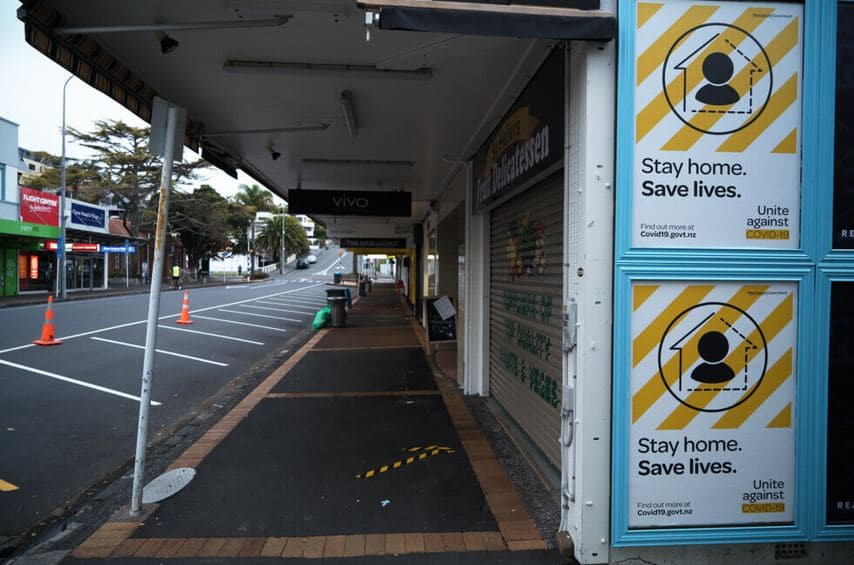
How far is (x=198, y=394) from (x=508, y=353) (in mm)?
4669

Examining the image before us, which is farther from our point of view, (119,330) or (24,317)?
(24,317)

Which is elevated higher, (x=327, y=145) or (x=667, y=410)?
(x=327, y=145)

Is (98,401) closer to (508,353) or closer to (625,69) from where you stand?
(508,353)

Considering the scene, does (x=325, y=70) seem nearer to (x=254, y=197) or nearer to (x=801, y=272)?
(x=801, y=272)

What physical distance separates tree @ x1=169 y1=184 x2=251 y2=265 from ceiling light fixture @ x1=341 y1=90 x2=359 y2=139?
42371 mm

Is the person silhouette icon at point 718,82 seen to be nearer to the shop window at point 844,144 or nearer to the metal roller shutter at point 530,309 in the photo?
the shop window at point 844,144

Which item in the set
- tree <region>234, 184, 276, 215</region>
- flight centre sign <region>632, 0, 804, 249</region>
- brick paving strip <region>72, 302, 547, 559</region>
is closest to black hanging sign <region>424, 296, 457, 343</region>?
brick paving strip <region>72, 302, 547, 559</region>

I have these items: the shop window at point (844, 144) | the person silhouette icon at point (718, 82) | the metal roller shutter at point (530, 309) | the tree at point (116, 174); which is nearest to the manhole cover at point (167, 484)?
the metal roller shutter at point (530, 309)

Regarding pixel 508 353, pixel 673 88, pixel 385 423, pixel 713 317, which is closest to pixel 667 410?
pixel 713 317

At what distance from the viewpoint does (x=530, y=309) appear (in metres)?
5.24

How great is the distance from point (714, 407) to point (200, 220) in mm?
52259

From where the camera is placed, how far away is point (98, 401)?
749 centimetres

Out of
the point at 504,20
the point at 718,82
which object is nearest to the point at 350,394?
the point at 504,20

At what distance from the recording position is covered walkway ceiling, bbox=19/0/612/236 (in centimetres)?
388
